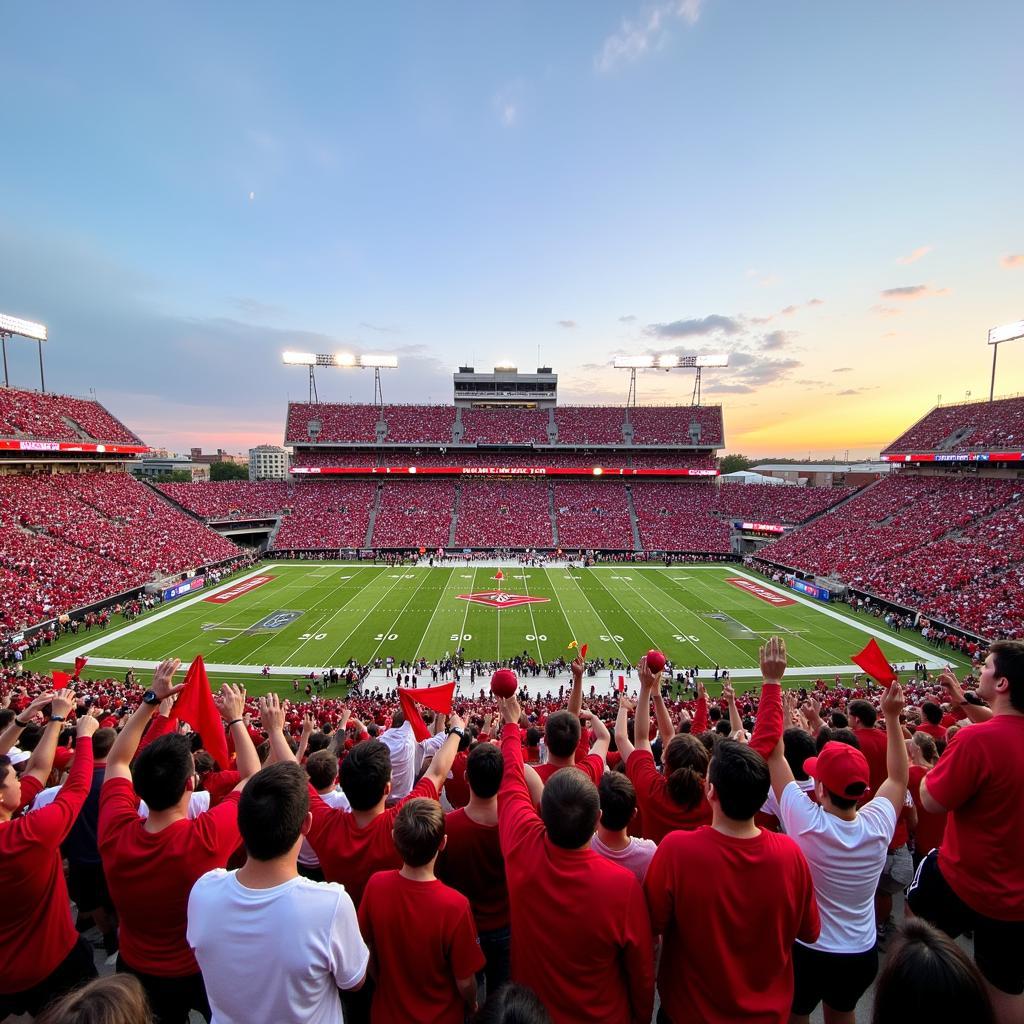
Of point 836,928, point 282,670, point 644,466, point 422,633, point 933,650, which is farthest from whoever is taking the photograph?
point 644,466

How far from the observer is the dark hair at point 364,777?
3135 millimetres

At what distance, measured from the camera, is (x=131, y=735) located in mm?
3268

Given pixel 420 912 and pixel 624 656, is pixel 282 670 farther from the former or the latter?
pixel 420 912

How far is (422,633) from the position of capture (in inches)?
1112

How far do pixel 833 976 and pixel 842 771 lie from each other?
3.99 ft

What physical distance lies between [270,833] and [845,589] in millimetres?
40096

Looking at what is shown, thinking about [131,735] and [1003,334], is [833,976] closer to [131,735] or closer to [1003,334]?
[131,735]

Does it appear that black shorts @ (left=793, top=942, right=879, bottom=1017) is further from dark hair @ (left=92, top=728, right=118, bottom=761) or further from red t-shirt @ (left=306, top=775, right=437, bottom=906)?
dark hair @ (left=92, top=728, right=118, bottom=761)

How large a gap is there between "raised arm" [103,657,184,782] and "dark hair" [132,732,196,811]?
0.36m

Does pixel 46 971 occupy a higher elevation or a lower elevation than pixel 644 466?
lower

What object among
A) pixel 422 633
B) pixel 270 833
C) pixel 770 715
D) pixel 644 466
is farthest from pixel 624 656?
pixel 644 466

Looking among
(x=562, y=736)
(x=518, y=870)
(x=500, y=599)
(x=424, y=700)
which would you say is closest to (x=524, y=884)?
(x=518, y=870)

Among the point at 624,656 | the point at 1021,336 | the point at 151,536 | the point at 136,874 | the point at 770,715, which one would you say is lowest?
the point at 624,656

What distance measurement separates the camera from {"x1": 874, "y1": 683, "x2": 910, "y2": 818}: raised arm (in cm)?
305
